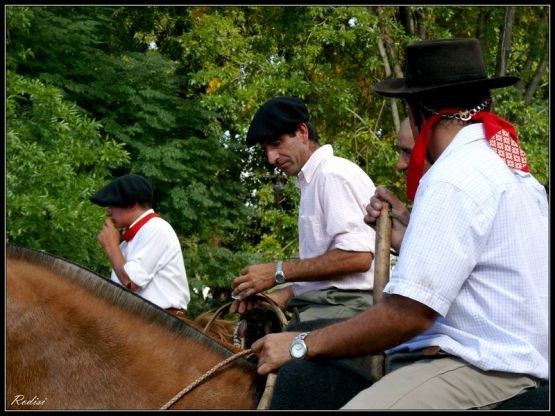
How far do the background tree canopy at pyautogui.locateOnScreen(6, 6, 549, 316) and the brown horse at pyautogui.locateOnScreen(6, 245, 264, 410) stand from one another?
5.62 m

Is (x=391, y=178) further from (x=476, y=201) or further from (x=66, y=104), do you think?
(x=476, y=201)

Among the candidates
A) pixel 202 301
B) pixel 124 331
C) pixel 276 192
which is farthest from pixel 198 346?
pixel 276 192

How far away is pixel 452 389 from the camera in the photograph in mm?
2629

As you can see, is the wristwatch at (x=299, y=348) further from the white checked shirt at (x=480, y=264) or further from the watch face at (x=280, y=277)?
the watch face at (x=280, y=277)

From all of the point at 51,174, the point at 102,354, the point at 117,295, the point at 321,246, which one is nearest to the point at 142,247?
the point at 321,246

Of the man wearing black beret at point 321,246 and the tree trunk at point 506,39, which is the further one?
the tree trunk at point 506,39

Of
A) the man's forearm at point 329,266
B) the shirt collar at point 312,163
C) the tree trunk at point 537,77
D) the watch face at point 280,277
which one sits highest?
the shirt collar at point 312,163

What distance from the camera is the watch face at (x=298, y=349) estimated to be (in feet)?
9.56

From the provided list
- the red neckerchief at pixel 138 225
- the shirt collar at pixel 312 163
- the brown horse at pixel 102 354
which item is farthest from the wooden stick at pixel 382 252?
the red neckerchief at pixel 138 225

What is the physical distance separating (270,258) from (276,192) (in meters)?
1.68

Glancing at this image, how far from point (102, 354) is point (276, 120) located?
1.90 metres

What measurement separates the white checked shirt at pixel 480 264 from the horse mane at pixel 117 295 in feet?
3.48

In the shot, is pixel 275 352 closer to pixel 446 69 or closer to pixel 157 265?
pixel 446 69

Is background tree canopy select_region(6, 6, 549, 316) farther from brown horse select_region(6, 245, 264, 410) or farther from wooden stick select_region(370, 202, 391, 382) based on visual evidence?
wooden stick select_region(370, 202, 391, 382)
